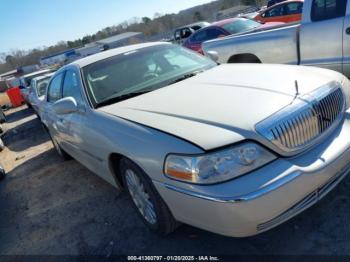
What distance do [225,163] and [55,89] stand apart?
139 inches

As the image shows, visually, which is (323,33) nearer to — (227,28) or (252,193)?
(252,193)

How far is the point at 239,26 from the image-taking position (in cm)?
1062

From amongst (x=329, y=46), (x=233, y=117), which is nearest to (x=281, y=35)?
(x=329, y=46)

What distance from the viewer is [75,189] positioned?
14.9 feet

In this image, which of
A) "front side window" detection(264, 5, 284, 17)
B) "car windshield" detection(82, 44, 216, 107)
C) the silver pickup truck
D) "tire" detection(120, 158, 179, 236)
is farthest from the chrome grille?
"front side window" detection(264, 5, 284, 17)

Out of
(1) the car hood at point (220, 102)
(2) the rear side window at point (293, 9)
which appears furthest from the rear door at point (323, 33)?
(2) the rear side window at point (293, 9)

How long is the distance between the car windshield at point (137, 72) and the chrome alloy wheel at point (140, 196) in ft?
2.70

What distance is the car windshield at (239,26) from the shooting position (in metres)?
10.5

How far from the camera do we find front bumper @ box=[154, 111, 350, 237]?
206 cm

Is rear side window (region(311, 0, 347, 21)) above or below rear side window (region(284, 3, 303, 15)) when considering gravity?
above

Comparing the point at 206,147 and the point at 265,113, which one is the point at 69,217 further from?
the point at 265,113

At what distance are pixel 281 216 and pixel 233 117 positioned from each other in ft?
2.47

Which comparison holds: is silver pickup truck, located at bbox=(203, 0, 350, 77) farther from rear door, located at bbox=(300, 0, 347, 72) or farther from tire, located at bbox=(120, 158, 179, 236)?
tire, located at bbox=(120, 158, 179, 236)

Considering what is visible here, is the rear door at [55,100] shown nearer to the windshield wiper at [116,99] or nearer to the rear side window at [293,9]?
the windshield wiper at [116,99]
